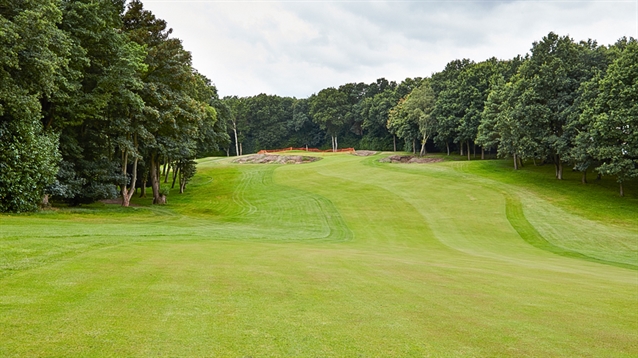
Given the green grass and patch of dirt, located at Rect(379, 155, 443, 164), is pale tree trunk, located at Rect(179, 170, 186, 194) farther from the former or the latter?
patch of dirt, located at Rect(379, 155, 443, 164)

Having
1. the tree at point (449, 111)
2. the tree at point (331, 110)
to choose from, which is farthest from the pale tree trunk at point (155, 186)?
the tree at point (331, 110)

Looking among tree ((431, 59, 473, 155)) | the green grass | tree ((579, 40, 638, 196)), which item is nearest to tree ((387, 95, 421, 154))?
tree ((431, 59, 473, 155))

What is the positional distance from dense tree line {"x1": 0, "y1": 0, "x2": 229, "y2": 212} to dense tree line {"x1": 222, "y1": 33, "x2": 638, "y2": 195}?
91.4 feet

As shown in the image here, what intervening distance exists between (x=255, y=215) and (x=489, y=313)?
85.6ft

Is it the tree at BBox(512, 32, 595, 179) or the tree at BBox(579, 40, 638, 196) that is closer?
the tree at BBox(579, 40, 638, 196)

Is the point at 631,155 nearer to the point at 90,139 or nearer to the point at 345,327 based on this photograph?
the point at 345,327

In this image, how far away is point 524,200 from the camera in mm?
35219

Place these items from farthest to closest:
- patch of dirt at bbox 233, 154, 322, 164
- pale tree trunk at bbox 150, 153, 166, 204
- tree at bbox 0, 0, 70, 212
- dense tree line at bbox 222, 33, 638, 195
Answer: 1. patch of dirt at bbox 233, 154, 322, 164
2. pale tree trunk at bbox 150, 153, 166, 204
3. dense tree line at bbox 222, 33, 638, 195
4. tree at bbox 0, 0, 70, 212

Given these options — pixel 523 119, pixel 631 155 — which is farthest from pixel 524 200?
pixel 523 119

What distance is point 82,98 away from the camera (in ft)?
83.6

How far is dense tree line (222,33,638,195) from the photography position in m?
34.6

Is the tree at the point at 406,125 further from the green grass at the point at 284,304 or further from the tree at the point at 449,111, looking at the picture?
the green grass at the point at 284,304

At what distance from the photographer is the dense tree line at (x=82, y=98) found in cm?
2023

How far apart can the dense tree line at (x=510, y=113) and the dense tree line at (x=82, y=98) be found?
91.4 ft
